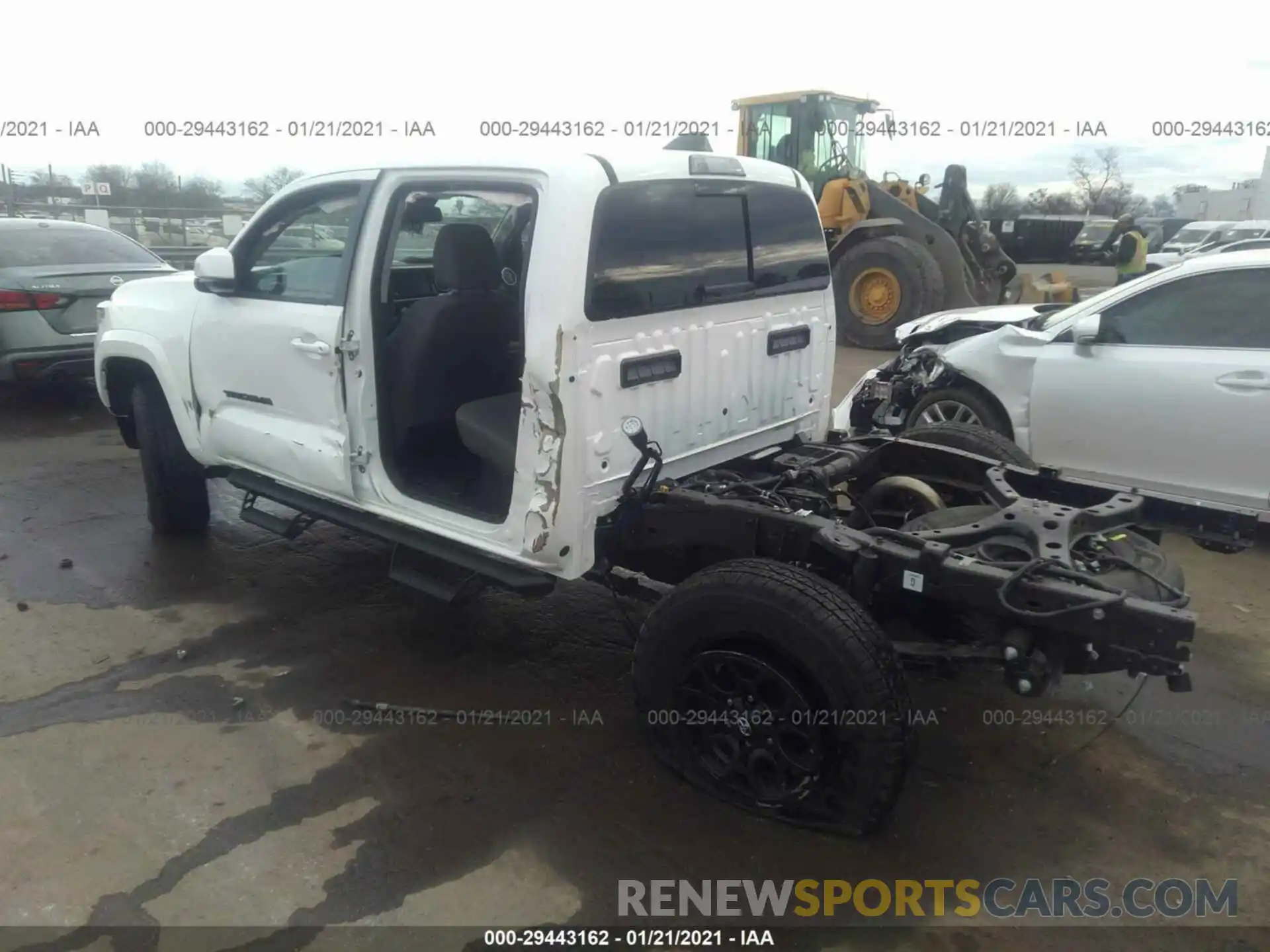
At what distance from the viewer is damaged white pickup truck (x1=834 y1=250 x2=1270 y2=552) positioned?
4.77 m

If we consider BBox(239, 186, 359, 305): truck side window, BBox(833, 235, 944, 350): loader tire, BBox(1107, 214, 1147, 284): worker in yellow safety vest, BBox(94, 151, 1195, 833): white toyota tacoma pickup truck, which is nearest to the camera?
BBox(94, 151, 1195, 833): white toyota tacoma pickup truck

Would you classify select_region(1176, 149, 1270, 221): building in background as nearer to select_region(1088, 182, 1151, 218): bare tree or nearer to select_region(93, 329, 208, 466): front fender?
select_region(1088, 182, 1151, 218): bare tree

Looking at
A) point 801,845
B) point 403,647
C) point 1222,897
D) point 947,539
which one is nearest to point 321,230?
point 403,647

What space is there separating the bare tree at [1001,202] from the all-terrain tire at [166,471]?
2780cm

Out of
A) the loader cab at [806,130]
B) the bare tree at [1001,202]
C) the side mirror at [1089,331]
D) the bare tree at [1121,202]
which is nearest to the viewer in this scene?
the side mirror at [1089,331]

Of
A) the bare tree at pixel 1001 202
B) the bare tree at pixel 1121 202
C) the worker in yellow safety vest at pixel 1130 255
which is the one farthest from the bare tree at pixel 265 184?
the bare tree at pixel 1121 202

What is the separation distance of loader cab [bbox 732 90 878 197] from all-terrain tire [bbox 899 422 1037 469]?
30.7 feet

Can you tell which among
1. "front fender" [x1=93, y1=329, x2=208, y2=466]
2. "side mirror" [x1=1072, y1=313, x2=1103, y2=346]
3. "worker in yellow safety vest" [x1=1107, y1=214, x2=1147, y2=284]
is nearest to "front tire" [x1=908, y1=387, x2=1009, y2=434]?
"side mirror" [x1=1072, y1=313, x2=1103, y2=346]

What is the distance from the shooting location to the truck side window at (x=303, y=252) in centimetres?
385

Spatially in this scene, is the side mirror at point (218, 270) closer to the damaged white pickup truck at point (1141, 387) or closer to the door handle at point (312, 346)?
the door handle at point (312, 346)

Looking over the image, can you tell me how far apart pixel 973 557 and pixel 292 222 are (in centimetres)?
319

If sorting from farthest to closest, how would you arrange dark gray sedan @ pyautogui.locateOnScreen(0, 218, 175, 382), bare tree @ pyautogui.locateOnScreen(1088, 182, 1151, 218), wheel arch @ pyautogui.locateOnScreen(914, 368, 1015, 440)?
1. bare tree @ pyautogui.locateOnScreen(1088, 182, 1151, 218)
2. dark gray sedan @ pyautogui.locateOnScreen(0, 218, 175, 382)
3. wheel arch @ pyautogui.locateOnScreen(914, 368, 1015, 440)

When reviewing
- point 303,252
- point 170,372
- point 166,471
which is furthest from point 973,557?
point 166,471

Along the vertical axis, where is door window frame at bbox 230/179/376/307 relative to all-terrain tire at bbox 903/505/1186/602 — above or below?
above
